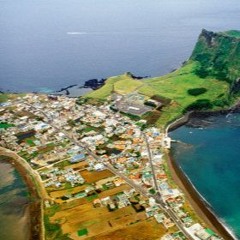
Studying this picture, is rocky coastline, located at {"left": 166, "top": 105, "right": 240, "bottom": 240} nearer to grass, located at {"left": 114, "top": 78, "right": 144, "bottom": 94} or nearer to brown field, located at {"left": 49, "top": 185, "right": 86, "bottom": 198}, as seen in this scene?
brown field, located at {"left": 49, "top": 185, "right": 86, "bottom": 198}

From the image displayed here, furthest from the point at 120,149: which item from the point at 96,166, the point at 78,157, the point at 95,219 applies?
the point at 95,219

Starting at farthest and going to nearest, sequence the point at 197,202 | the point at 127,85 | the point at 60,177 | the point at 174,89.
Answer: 1. the point at 127,85
2. the point at 174,89
3. the point at 60,177
4. the point at 197,202

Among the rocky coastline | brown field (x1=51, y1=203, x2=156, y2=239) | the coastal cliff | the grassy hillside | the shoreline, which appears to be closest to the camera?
brown field (x1=51, y1=203, x2=156, y2=239)

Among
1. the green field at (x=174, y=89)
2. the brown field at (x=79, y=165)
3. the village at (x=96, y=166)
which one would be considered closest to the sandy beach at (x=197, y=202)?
the village at (x=96, y=166)

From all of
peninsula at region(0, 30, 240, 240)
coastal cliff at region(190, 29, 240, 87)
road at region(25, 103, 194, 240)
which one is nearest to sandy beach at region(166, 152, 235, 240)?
peninsula at region(0, 30, 240, 240)

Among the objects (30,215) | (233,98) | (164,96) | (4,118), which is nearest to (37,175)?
(30,215)

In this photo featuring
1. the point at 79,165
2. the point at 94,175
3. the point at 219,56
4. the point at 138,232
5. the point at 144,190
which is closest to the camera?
A: the point at 138,232

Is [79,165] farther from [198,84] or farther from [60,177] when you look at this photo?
[198,84]

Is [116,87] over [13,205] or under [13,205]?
over
